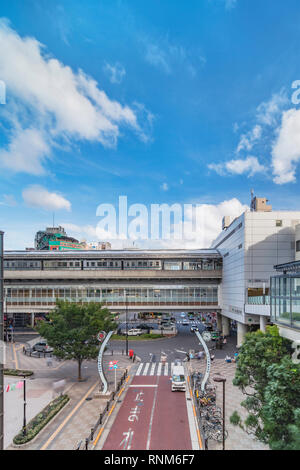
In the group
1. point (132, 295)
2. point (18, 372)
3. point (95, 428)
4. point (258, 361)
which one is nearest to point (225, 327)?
point (132, 295)

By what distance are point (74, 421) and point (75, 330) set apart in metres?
9.78

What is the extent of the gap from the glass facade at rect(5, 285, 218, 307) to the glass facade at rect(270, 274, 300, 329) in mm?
33802

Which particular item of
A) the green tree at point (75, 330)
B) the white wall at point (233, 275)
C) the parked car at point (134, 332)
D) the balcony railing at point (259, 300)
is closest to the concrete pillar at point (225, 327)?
the white wall at point (233, 275)

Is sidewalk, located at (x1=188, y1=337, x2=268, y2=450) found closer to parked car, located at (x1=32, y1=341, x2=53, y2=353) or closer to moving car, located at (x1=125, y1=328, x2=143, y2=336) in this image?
moving car, located at (x1=125, y1=328, x2=143, y2=336)

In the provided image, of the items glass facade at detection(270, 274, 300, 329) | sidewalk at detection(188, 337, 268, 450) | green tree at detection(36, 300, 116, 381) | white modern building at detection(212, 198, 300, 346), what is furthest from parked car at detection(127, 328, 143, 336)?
glass facade at detection(270, 274, 300, 329)

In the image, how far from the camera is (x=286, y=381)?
13.1 meters

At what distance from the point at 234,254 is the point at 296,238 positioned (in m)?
9.61

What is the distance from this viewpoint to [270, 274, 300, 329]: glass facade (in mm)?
18812

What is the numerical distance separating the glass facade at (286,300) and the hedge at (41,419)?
18443 millimetres

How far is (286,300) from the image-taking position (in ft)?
66.3

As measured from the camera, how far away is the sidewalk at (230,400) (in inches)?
701

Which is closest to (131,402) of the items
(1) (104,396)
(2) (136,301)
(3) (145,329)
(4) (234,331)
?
(1) (104,396)

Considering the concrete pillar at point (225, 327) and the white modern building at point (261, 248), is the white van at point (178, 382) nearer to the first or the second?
the white modern building at point (261, 248)
